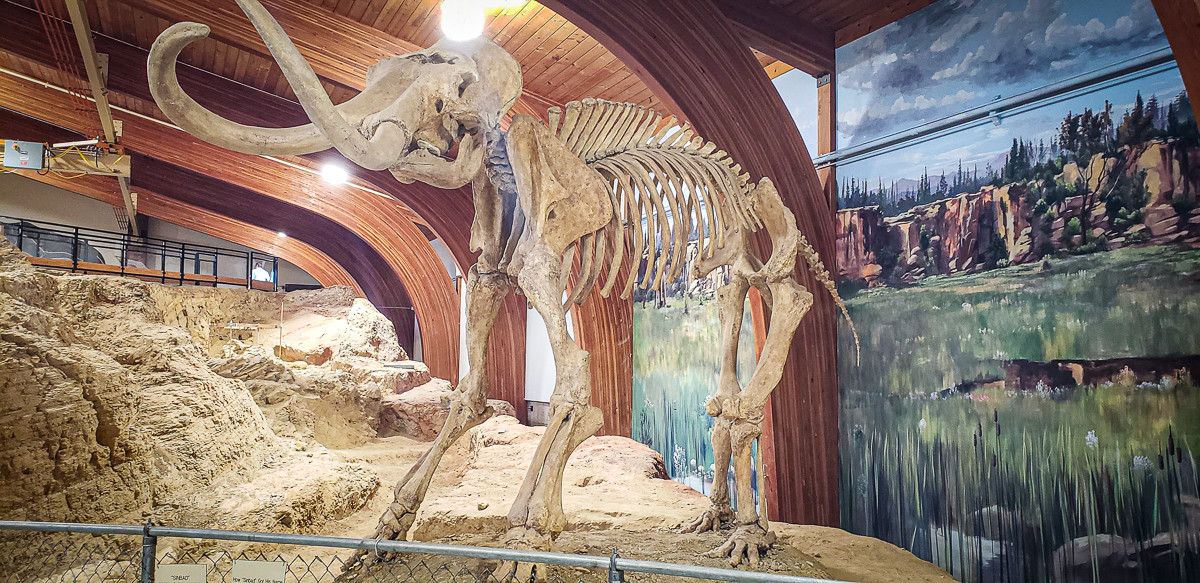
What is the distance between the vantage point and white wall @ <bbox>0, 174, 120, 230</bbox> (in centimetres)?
875

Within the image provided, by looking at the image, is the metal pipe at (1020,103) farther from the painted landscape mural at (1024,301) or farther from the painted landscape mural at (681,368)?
the painted landscape mural at (681,368)

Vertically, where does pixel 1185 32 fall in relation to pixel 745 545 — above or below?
above

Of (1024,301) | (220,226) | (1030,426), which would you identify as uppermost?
(220,226)

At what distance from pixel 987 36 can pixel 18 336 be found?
653 cm

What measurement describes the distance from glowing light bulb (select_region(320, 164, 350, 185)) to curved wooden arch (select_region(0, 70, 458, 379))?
265 millimetres

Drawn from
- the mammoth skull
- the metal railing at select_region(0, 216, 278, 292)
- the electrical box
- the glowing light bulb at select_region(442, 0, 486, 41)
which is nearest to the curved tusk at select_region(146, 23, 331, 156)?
the mammoth skull

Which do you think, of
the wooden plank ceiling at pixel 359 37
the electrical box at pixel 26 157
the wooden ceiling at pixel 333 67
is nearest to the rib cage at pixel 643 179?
the wooden ceiling at pixel 333 67

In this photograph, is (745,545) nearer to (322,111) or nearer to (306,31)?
(322,111)

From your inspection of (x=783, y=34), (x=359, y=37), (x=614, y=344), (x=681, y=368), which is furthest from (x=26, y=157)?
(x=783, y=34)

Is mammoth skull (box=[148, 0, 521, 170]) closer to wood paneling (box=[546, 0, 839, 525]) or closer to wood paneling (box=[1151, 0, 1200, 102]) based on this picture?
wood paneling (box=[546, 0, 839, 525])

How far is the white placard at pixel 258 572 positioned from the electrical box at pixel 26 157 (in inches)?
204

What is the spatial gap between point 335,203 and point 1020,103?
8926mm

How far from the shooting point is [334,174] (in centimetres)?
830

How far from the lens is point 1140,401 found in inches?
145
